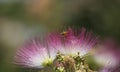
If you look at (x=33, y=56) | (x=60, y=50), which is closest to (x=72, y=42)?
(x=60, y=50)

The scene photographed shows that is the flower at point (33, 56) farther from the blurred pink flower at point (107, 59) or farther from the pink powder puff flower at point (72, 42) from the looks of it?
the blurred pink flower at point (107, 59)

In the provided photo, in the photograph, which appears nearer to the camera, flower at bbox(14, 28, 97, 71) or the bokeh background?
flower at bbox(14, 28, 97, 71)

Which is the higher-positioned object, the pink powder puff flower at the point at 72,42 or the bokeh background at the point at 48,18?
the bokeh background at the point at 48,18

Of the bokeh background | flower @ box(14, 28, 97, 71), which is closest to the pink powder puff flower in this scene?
flower @ box(14, 28, 97, 71)

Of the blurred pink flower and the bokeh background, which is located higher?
the bokeh background

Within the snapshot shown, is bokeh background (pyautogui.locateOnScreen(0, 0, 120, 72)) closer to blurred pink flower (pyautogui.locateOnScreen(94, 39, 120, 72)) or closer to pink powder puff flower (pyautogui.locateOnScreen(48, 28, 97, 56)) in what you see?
blurred pink flower (pyautogui.locateOnScreen(94, 39, 120, 72))

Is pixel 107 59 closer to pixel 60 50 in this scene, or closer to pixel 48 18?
pixel 60 50

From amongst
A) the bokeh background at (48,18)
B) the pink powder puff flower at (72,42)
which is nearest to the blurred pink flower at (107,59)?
the pink powder puff flower at (72,42)

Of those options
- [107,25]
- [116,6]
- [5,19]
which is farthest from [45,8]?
[107,25]
